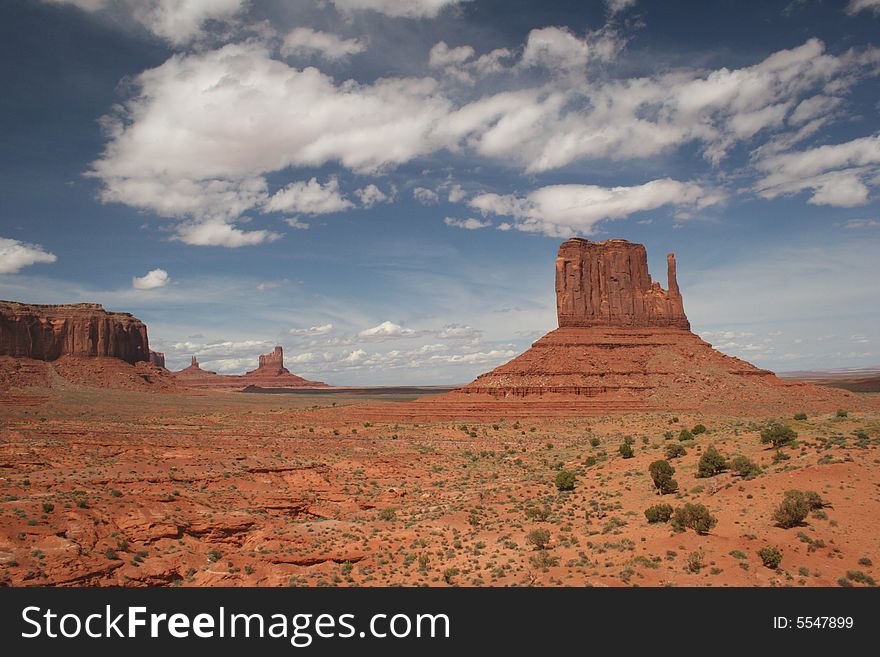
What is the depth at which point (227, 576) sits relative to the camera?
70.6ft

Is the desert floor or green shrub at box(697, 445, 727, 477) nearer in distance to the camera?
the desert floor

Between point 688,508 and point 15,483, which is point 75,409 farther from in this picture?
point 688,508

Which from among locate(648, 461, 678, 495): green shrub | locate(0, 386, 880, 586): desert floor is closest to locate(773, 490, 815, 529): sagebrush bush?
locate(0, 386, 880, 586): desert floor

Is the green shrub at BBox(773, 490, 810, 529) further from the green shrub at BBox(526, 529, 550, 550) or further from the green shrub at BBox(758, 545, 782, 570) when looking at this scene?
the green shrub at BBox(526, 529, 550, 550)

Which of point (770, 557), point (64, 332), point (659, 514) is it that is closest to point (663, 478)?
point (659, 514)

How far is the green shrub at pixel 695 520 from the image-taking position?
19266mm

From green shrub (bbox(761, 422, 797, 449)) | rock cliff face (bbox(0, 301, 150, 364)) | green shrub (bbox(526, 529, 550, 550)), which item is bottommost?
green shrub (bbox(526, 529, 550, 550))

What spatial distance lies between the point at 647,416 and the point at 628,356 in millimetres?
25523

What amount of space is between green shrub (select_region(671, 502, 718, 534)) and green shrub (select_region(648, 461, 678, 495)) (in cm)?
586

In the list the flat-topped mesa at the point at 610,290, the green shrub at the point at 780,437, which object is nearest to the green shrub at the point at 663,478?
the green shrub at the point at 780,437

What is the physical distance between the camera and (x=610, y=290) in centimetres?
10344

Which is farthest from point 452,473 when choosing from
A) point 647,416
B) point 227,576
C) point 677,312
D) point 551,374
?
point 677,312

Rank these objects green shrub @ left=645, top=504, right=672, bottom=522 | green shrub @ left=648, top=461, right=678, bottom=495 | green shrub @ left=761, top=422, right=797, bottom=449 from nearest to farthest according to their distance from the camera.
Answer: green shrub @ left=645, top=504, right=672, bottom=522
green shrub @ left=648, top=461, right=678, bottom=495
green shrub @ left=761, top=422, right=797, bottom=449

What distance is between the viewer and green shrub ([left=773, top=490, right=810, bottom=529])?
1834 centimetres
